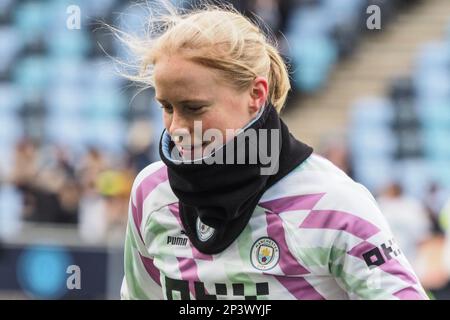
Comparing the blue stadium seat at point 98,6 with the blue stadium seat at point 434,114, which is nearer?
the blue stadium seat at point 434,114

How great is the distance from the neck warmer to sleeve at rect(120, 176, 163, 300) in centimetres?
29

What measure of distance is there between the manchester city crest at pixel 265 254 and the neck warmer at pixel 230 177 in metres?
0.07

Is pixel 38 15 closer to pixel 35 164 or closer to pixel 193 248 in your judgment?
pixel 35 164

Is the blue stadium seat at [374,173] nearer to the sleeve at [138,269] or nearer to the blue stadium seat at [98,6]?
the blue stadium seat at [98,6]

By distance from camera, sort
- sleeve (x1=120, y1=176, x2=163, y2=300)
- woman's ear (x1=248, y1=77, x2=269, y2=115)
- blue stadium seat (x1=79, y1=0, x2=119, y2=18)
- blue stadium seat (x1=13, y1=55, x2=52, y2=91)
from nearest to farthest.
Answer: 1. woman's ear (x1=248, y1=77, x2=269, y2=115)
2. sleeve (x1=120, y1=176, x2=163, y2=300)
3. blue stadium seat (x1=79, y1=0, x2=119, y2=18)
4. blue stadium seat (x1=13, y1=55, x2=52, y2=91)

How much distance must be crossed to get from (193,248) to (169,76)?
49cm

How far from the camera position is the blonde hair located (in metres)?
3.02

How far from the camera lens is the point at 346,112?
1227 cm

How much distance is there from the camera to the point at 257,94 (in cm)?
311

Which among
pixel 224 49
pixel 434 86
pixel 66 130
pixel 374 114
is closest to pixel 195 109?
pixel 224 49

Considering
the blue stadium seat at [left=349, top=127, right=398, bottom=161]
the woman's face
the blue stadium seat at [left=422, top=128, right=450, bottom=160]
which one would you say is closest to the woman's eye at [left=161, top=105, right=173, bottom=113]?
the woman's face

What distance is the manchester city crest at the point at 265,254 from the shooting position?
9.98 ft

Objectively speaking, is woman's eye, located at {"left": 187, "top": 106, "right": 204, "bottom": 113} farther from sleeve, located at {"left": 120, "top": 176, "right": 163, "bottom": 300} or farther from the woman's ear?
sleeve, located at {"left": 120, "top": 176, "right": 163, "bottom": 300}

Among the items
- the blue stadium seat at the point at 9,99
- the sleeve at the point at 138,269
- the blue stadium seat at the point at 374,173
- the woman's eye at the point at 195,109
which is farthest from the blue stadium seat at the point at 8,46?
the woman's eye at the point at 195,109
